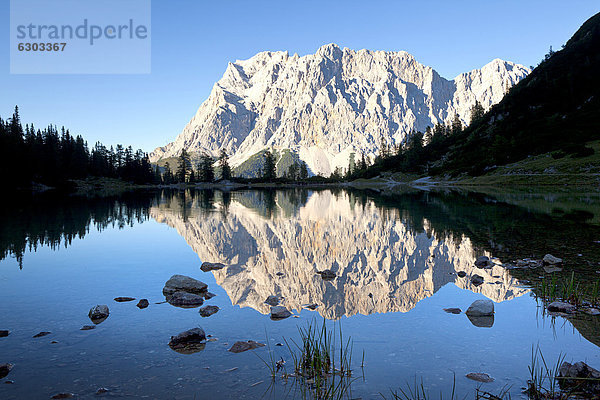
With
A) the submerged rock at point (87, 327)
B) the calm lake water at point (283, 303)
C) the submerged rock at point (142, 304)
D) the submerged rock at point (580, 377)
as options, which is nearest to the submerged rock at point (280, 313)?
the calm lake water at point (283, 303)

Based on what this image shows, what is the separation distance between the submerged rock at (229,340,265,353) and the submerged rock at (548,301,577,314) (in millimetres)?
10220

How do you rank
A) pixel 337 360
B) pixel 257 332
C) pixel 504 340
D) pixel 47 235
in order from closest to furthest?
pixel 337 360 < pixel 504 340 < pixel 257 332 < pixel 47 235

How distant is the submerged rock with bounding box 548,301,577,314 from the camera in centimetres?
1212

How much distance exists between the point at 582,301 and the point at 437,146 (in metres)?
198

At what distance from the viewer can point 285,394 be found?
7.70 meters

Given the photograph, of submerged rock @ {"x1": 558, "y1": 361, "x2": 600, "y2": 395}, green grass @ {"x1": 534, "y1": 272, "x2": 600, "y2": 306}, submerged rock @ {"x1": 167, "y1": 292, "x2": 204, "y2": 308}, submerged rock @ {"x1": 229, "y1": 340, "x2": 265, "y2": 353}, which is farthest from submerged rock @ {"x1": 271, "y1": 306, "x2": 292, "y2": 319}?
green grass @ {"x1": 534, "y1": 272, "x2": 600, "y2": 306}

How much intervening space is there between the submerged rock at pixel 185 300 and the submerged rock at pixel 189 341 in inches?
141

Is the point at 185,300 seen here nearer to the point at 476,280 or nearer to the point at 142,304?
the point at 142,304

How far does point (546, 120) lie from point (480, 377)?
16042cm

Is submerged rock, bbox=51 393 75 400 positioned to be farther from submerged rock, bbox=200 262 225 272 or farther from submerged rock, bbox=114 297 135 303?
submerged rock, bbox=200 262 225 272

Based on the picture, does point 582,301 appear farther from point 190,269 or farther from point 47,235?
point 47,235

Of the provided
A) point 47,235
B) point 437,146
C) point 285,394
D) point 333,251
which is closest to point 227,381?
point 285,394

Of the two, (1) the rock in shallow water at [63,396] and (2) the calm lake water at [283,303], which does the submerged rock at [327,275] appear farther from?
(1) the rock in shallow water at [63,396]

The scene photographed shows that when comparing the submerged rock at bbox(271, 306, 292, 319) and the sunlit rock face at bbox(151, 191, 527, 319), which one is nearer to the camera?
the submerged rock at bbox(271, 306, 292, 319)
